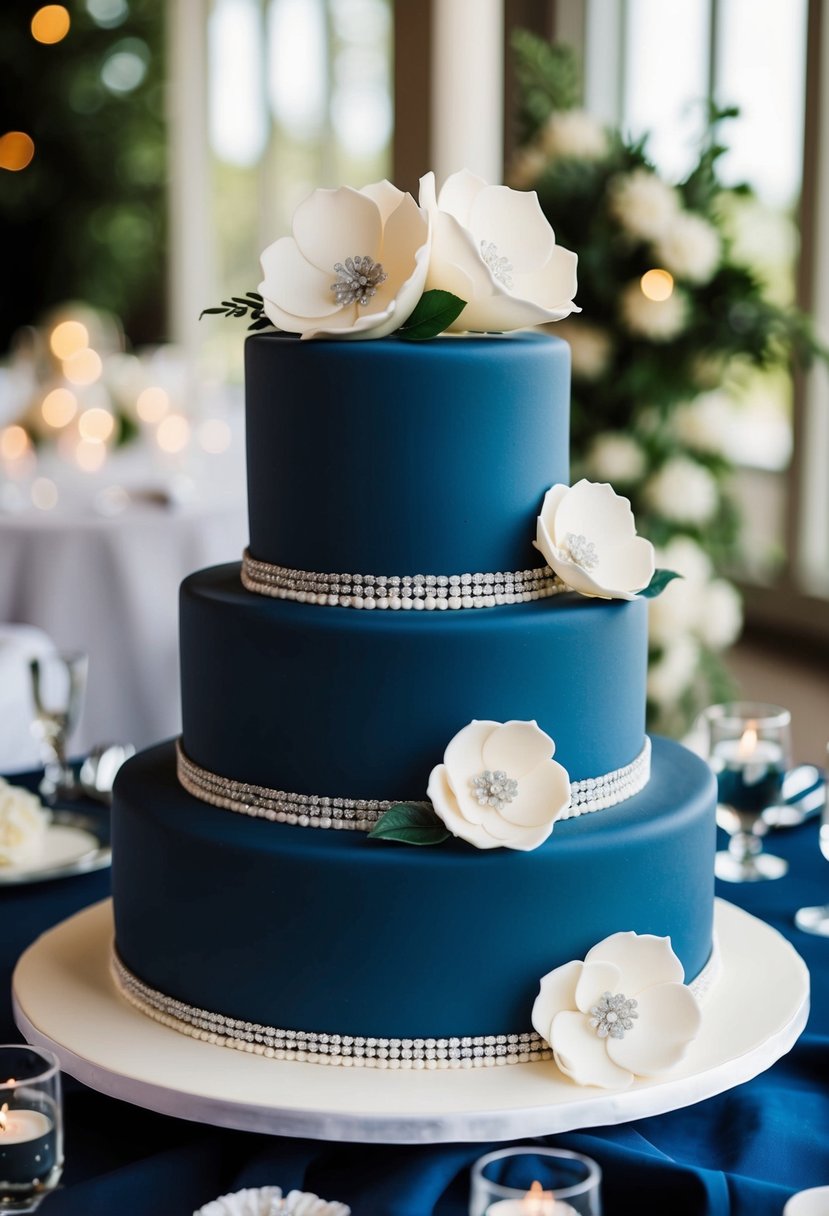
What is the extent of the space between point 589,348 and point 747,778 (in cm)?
220

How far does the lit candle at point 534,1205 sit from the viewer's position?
0.98 m

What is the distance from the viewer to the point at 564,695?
1.49 meters

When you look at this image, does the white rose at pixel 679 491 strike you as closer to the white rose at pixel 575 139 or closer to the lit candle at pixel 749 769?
the white rose at pixel 575 139

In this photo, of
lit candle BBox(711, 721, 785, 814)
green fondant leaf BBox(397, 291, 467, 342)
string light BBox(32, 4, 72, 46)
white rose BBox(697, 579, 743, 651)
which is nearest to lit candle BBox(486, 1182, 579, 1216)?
green fondant leaf BBox(397, 291, 467, 342)

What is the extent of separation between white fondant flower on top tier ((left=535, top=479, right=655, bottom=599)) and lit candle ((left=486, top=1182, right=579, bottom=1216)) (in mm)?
634

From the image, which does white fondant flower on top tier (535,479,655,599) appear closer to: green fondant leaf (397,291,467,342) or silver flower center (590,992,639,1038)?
green fondant leaf (397,291,467,342)

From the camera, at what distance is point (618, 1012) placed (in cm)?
139

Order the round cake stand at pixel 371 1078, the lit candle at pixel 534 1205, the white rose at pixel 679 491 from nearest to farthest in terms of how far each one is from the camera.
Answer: the lit candle at pixel 534 1205 < the round cake stand at pixel 371 1078 < the white rose at pixel 679 491

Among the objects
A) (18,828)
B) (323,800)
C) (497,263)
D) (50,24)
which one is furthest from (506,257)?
(50,24)

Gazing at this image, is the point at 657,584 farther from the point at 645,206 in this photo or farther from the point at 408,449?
the point at 645,206

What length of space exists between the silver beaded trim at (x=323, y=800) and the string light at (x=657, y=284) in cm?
252

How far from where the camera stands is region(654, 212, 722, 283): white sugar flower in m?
3.87

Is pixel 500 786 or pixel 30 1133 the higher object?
pixel 500 786

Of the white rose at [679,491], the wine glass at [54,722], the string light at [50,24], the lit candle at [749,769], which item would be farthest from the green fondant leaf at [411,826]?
the string light at [50,24]
